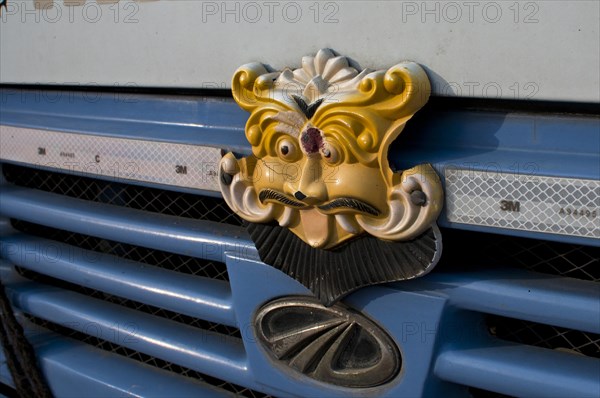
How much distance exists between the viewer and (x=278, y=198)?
1.31 meters

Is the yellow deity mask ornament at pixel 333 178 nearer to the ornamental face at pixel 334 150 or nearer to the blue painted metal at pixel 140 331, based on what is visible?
the ornamental face at pixel 334 150

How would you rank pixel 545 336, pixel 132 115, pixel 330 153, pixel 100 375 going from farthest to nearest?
pixel 100 375 < pixel 132 115 < pixel 545 336 < pixel 330 153

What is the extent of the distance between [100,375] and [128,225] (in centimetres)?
44

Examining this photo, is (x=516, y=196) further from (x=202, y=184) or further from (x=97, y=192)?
(x=97, y=192)

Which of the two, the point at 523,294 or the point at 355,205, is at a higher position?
the point at 355,205

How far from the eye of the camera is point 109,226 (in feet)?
5.68

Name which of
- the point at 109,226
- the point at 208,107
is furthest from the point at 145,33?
the point at 109,226

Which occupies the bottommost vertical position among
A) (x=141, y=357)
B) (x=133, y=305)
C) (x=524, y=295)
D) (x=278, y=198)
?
(x=141, y=357)

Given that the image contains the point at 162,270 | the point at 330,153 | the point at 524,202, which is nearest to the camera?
the point at 524,202

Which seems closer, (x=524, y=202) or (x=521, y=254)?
(x=524, y=202)

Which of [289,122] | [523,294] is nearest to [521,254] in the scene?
[523,294]

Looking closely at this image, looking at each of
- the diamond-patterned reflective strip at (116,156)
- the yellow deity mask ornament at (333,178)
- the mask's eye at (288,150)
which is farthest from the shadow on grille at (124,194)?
the mask's eye at (288,150)

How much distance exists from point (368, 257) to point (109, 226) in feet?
2.37

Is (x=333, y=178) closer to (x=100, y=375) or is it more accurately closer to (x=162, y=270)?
(x=162, y=270)
